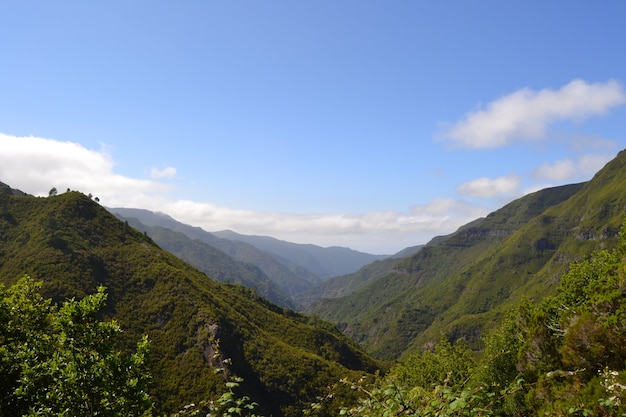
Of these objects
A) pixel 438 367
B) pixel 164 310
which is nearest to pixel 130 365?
pixel 438 367

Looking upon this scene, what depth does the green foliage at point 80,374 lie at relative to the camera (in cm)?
1385

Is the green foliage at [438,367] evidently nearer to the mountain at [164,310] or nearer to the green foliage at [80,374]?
the green foliage at [80,374]

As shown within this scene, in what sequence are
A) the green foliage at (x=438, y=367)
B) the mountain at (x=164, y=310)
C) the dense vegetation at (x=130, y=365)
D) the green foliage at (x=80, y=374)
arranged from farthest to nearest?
1. the mountain at (x=164, y=310)
2. the green foliage at (x=438, y=367)
3. the green foliage at (x=80, y=374)
4. the dense vegetation at (x=130, y=365)

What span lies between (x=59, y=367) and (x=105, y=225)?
522 feet

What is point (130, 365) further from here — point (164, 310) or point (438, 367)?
point (164, 310)

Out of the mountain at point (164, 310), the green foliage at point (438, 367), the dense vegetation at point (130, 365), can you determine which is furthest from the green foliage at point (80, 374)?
the mountain at point (164, 310)

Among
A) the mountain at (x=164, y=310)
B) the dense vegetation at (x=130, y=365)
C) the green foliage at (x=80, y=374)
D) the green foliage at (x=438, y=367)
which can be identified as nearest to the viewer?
the dense vegetation at (x=130, y=365)

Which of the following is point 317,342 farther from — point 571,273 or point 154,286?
point 571,273

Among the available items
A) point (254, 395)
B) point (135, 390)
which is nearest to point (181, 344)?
point (254, 395)

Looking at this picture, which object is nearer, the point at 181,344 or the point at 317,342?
the point at 181,344

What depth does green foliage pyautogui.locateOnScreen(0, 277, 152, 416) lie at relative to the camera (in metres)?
13.9

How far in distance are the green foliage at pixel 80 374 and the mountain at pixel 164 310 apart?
68.8m

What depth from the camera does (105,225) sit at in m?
152

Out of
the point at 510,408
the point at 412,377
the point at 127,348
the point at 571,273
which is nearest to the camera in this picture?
the point at 510,408
